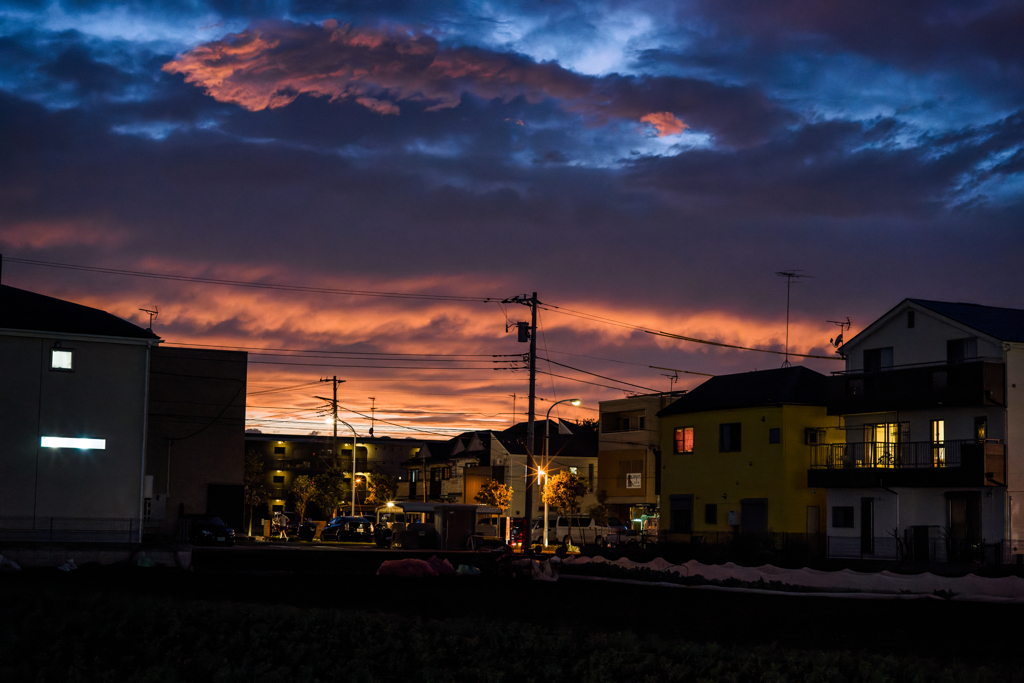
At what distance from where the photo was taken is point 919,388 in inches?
1746

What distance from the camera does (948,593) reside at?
26422 mm

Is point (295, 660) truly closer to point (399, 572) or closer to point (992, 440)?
point (399, 572)

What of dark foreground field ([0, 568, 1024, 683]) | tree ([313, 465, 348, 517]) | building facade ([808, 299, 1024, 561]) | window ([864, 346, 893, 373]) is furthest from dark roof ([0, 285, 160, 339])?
tree ([313, 465, 348, 517])

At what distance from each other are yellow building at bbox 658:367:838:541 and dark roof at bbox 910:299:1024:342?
28.4 feet

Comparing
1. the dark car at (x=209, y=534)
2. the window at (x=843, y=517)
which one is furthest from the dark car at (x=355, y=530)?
the window at (x=843, y=517)

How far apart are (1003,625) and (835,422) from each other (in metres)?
34.5

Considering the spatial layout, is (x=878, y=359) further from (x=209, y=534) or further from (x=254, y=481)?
(x=254, y=481)

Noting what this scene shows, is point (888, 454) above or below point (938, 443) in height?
below

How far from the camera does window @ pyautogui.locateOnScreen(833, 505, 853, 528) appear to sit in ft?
158

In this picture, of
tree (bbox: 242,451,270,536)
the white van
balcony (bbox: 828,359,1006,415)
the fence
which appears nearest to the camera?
the fence

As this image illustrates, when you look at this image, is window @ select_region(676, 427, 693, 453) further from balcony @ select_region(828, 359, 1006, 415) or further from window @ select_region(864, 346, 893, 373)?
window @ select_region(864, 346, 893, 373)

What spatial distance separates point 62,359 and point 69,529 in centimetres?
667

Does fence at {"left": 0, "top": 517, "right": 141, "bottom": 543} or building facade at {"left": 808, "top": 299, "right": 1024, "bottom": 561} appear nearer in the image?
fence at {"left": 0, "top": 517, "right": 141, "bottom": 543}

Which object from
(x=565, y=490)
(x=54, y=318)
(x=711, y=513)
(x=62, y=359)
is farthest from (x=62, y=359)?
(x=565, y=490)
